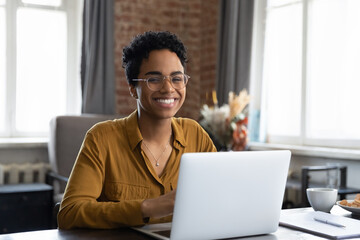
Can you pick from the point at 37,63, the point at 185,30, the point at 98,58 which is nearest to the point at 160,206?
the point at 98,58

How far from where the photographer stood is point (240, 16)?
15.3 feet

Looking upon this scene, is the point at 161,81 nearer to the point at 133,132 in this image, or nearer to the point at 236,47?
the point at 133,132

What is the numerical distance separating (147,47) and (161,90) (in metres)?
0.18

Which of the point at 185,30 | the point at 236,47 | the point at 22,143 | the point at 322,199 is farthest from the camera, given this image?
the point at 185,30

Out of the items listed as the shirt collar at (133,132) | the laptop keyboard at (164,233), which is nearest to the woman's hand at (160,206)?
the laptop keyboard at (164,233)

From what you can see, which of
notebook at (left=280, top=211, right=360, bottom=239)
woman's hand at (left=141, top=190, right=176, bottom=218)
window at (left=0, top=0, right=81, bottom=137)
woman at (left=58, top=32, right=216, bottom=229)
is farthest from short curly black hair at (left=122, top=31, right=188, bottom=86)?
window at (left=0, top=0, right=81, bottom=137)

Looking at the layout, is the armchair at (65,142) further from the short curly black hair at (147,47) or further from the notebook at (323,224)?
the notebook at (323,224)

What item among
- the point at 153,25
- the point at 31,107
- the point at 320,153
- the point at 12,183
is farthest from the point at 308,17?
the point at 12,183

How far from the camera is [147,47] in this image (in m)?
1.87

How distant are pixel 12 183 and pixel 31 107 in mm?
751

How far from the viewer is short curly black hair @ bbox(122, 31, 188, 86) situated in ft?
6.16

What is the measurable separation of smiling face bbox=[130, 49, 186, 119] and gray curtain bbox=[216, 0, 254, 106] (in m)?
2.80

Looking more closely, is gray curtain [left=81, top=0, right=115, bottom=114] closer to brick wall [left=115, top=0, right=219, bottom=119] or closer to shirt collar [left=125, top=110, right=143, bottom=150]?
brick wall [left=115, top=0, right=219, bottom=119]

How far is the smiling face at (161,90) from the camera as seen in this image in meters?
1.82
